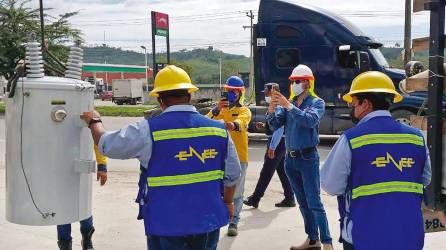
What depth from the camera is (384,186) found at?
2820 mm

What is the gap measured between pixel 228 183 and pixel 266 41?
377 inches

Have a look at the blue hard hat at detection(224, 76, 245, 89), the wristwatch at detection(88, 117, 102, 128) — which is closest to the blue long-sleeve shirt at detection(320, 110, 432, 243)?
the wristwatch at detection(88, 117, 102, 128)

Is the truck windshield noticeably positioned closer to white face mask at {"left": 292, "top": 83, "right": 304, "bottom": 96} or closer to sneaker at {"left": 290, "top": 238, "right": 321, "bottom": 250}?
white face mask at {"left": 292, "top": 83, "right": 304, "bottom": 96}

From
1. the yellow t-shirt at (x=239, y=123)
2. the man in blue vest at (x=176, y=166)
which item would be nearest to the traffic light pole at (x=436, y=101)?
the man in blue vest at (x=176, y=166)

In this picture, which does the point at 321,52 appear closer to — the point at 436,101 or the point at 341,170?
the point at 436,101

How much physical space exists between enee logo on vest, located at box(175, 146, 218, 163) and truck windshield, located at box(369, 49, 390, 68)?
9.93 m

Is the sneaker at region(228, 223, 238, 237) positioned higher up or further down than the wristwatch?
further down

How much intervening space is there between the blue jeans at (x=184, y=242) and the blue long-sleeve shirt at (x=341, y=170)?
0.74m

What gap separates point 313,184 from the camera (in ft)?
16.1

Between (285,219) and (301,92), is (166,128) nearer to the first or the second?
(301,92)

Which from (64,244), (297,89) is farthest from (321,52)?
(64,244)

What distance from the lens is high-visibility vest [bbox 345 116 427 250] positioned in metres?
2.82

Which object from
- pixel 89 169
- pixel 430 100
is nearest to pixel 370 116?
pixel 430 100

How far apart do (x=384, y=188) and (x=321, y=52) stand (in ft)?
32.1
